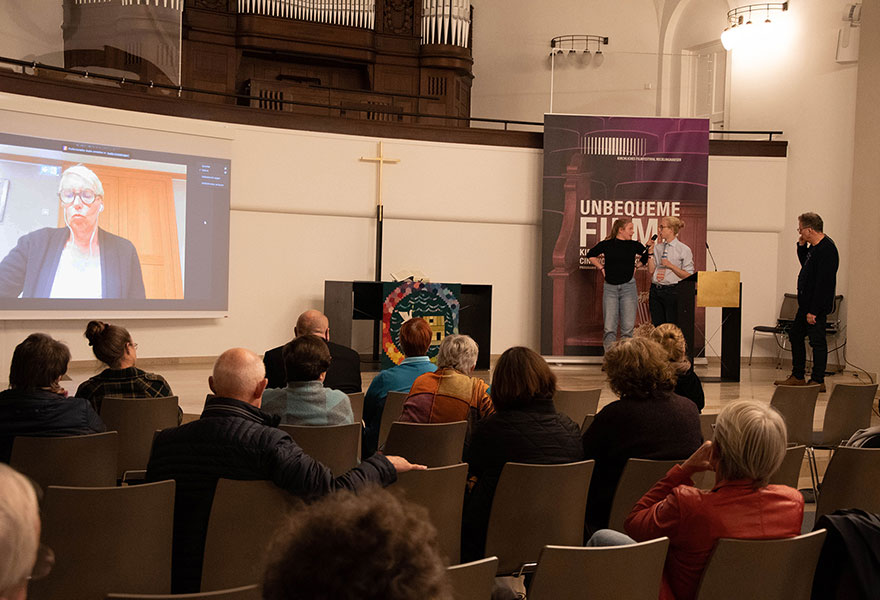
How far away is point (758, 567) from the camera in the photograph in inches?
84.1

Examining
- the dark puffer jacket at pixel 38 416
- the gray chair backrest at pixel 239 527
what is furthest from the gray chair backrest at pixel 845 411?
the dark puffer jacket at pixel 38 416

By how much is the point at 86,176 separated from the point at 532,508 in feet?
22.4

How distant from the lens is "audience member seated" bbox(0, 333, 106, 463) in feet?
10.6

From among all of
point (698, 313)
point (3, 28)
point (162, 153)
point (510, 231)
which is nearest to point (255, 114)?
point (162, 153)

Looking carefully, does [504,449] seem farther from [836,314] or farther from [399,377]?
[836,314]

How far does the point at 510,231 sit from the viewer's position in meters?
10.5

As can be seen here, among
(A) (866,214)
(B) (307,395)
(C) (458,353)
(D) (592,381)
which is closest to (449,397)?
(C) (458,353)

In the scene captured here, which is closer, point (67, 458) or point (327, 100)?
point (67, 458)

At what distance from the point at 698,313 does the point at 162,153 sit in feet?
20.4

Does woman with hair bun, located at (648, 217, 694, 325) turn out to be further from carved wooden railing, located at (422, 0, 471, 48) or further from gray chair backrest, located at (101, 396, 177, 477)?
gray chair backrest, located at (101, 396, 177, 477)

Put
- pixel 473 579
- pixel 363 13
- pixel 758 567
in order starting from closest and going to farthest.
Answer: pixel 473 579
pixel 758 567
pixel 363 13

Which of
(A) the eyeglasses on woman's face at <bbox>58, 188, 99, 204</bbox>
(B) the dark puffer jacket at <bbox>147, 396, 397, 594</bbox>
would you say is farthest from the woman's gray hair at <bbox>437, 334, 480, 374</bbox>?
(A) the eyeglasses on woman's face at <bbox>58, 188, 99, 204</bbox>

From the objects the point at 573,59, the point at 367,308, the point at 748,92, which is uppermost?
the point at 573,59

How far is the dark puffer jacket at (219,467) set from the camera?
2453 mm
